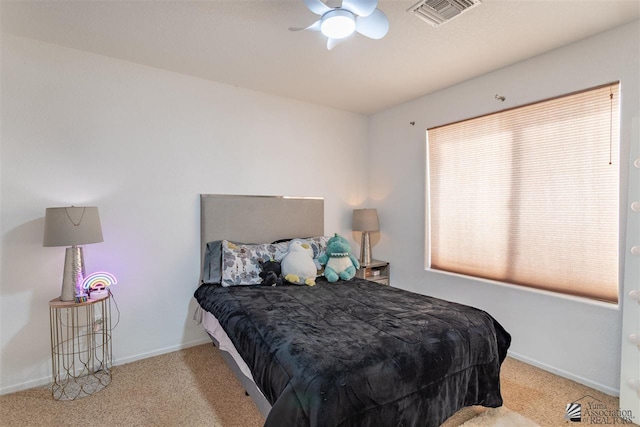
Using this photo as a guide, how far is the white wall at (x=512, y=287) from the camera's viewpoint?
87.8 inches

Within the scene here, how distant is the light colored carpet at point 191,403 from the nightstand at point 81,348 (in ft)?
0.34

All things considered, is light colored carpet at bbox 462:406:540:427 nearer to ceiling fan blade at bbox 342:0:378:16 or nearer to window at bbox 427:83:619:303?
window at bbox 427:83:619:303

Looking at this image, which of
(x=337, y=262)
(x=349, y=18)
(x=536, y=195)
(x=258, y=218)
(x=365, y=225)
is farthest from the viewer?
(x=365, y=225)

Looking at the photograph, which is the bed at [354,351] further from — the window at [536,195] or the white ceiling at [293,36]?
the white ceiling at [293,36]

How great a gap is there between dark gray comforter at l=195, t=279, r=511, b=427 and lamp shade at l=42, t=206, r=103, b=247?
108 centimetres

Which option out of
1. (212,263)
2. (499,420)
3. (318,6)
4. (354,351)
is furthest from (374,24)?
(499,420)

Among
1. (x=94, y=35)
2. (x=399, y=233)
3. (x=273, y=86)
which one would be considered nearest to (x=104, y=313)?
(x=94, y=35)

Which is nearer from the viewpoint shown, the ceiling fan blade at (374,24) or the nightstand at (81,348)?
the ceiling fan blade at (374,24)

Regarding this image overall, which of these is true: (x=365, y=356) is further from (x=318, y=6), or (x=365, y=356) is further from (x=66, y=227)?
(x=66, y=227)

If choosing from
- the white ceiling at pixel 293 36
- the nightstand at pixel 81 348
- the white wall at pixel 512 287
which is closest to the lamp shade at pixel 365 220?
the white wall at pixel 512 287

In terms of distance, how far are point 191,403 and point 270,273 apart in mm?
1111

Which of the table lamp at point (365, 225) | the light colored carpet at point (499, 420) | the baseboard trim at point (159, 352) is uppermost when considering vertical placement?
the table lamp at point (365, 225)

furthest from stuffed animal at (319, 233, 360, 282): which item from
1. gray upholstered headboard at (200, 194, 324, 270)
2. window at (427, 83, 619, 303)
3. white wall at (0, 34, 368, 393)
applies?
window at (427, 83, 619, 303)

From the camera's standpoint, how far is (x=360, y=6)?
1718 millimetres
